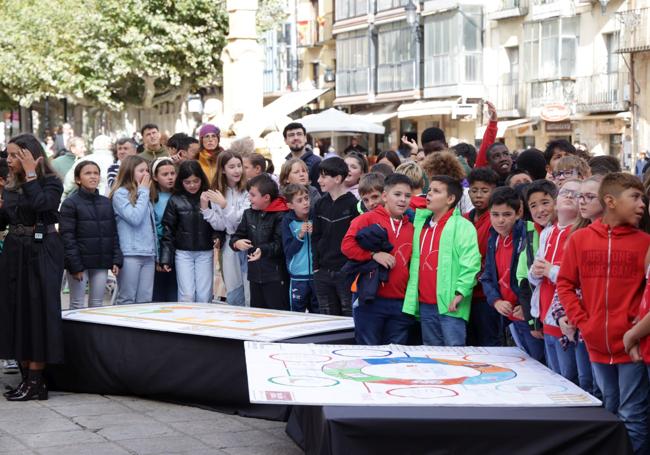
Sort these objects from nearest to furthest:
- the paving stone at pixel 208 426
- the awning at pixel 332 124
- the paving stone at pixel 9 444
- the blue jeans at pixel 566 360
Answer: the blue jeans at pixel 566 360
the paving stone at pixel 9 444
the paving stone at pixel 208 426
the awning at pixel 332 124

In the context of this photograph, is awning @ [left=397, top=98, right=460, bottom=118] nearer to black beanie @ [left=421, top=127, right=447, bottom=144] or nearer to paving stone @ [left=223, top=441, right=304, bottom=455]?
black beanie @ [left=421, top=127, right=447, bottom=144]

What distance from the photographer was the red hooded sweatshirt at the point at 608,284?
661 centimetres

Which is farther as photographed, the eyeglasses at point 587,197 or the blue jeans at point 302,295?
the blue jeans at point 302,295

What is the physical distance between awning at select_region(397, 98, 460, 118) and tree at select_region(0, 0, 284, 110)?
736cm

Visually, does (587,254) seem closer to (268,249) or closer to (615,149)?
(268,249)

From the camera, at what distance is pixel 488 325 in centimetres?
885

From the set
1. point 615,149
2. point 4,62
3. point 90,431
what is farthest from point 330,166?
point 4,62

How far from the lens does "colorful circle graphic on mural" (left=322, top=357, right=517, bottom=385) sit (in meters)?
7.08

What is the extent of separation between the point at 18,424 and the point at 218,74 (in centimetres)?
3845

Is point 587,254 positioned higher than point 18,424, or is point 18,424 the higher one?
point 587,254

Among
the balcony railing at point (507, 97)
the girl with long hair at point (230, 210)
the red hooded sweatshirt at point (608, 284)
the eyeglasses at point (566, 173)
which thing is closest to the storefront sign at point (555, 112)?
the balcony railing at point (507, 97)

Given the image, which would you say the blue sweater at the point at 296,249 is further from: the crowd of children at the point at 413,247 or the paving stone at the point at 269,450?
the paving stone at the point at 269,450

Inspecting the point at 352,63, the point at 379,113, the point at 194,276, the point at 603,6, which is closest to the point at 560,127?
the point at 603,6

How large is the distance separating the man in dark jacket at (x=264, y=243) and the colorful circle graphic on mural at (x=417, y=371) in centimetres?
308
